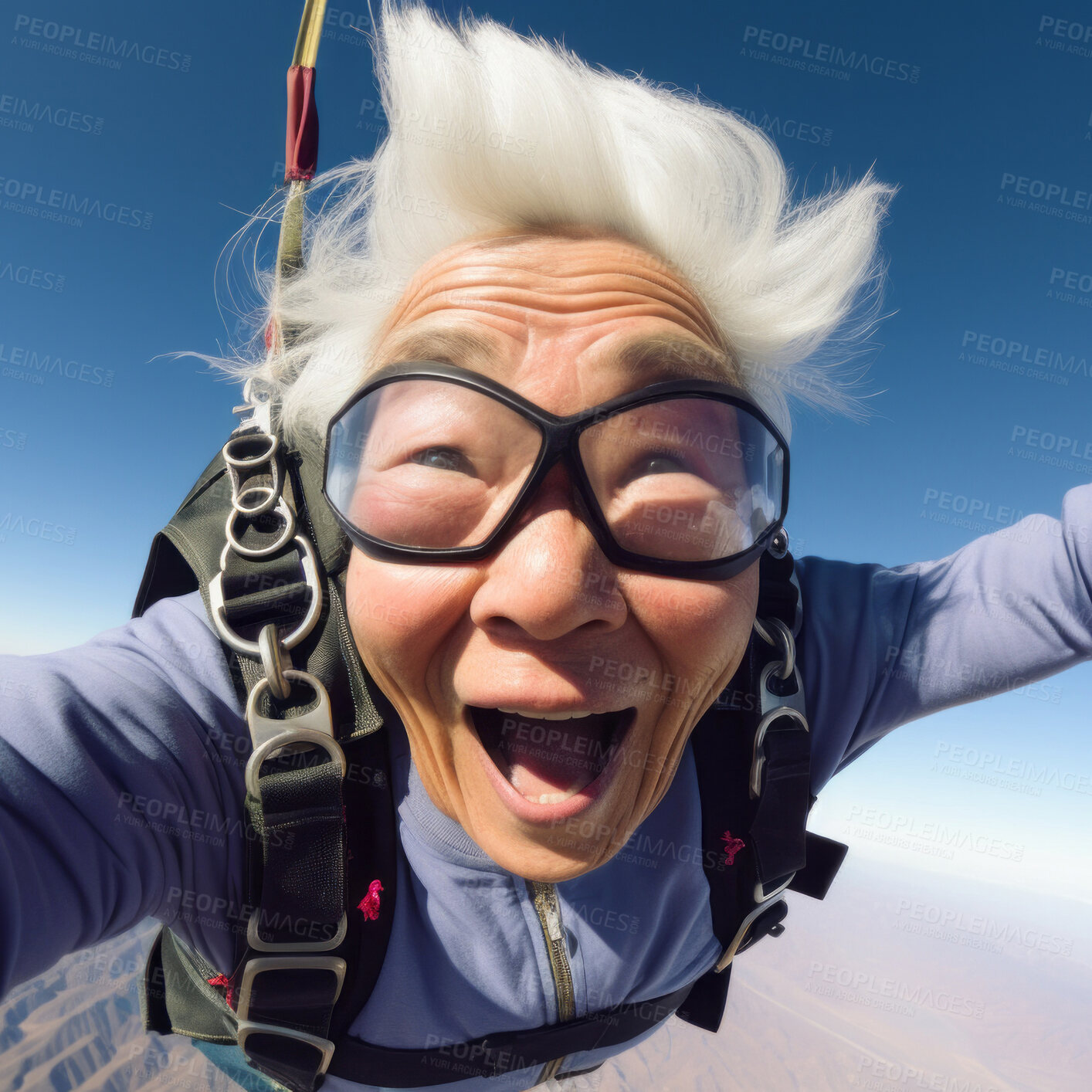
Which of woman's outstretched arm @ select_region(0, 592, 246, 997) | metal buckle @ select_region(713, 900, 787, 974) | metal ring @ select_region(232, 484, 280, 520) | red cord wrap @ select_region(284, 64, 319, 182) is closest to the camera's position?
woman's outstretched arm @ select_region(0, 592, 246, 997)

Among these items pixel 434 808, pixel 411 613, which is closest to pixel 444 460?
pixel 411 613

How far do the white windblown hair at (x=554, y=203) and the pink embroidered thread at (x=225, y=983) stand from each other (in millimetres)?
1147

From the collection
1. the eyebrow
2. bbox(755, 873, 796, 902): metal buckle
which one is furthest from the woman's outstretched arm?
bbox(755, 873, 796, 902): metal buckle

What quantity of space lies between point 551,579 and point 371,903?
71 centimetres

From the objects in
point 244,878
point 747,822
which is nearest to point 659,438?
point 747,822

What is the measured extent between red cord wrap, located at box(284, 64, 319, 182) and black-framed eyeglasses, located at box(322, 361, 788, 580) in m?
0.87

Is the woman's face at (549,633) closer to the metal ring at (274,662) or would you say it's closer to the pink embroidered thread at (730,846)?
the metal ring at (274,662)

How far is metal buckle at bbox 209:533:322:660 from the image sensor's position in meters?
1.04

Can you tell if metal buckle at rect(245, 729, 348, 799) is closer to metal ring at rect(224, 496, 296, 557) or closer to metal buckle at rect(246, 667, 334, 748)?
metal buckle at rect(246, 667, 334, 748)

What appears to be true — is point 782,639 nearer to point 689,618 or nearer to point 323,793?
point 689,618

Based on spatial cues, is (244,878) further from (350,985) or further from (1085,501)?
(1085,501)

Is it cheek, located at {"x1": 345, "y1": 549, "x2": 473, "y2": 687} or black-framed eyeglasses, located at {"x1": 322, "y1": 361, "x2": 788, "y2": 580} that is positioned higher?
black-framed eyeglasses, located at {"x1": 322, "y1": 361, "x2": 788, "y2": 580}

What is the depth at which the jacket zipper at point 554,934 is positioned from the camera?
1.26m
